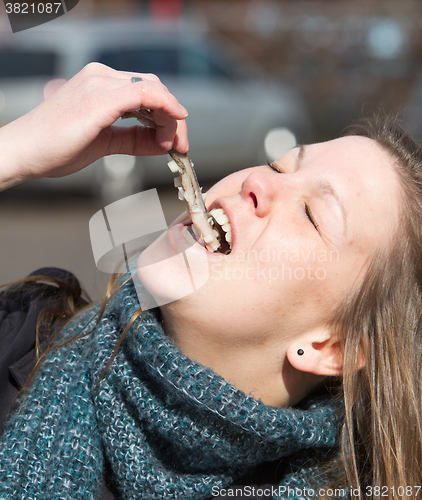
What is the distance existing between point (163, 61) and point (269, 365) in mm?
5361

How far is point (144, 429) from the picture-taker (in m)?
1.85

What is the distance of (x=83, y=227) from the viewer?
5.90 metres

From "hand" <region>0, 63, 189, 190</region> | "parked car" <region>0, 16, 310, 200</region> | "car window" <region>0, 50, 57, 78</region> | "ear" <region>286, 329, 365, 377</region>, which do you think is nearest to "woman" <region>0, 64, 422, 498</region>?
"ear" <region>286, 329, 365, 377</region>

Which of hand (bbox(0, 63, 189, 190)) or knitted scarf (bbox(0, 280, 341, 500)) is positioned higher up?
hand (bbox(0, 63, 189, 190))

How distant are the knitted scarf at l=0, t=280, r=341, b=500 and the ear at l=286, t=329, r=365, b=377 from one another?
164 mm

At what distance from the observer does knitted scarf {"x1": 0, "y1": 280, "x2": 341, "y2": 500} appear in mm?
1697

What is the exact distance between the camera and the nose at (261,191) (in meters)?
1.80

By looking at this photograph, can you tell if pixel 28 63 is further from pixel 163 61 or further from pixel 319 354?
pixel 319 354

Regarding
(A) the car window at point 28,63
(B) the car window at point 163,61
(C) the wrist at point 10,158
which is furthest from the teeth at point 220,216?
(A) the car window at point 28,63

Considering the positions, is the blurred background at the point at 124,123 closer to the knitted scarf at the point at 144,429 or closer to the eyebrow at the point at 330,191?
the knitted scarf at the point at 144,429

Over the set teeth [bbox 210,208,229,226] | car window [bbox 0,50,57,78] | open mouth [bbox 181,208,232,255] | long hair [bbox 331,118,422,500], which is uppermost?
teeth [bbox 210,208,229,226]

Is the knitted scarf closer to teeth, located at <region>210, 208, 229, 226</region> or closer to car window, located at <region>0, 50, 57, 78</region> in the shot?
teeth, located at <region>210, 208, 229, 226</region>

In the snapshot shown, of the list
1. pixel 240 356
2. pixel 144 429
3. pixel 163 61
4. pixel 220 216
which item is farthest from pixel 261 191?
pixel 163 61

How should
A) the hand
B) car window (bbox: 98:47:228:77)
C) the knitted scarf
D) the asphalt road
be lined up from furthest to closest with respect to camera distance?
1. car window (bbox: 98:47:228:77)
2. the asphalt road
3. the knitted scarf
4. the hand
